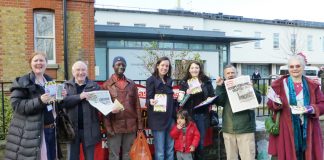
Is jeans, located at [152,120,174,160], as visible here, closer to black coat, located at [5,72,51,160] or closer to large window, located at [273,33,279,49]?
black coat, located at [5,72,51,160]

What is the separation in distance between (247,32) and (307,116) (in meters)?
37.5

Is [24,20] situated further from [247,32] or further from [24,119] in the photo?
[247,32]

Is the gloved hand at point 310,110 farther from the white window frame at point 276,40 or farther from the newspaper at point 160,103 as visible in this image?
the white window frame at point 276,40

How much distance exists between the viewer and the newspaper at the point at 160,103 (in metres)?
5.50

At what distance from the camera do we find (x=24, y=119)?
4.42m

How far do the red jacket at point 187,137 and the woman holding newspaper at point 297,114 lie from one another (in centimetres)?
121

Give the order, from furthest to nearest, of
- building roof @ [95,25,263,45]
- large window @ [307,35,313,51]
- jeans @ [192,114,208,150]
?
large window @ [307,35,313,51] → building roof @ [95,25,263,45] → jeans @ [192,114,208,150]

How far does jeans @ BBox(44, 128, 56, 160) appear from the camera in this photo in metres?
4.62

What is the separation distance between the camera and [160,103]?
5512mm

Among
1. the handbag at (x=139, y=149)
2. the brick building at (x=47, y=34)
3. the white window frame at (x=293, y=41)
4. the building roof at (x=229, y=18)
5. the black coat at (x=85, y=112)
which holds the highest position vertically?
the building roof at (x=229, y=18)

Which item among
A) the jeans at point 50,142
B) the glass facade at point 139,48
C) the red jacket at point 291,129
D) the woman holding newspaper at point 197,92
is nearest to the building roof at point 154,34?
the glass facade at point 139,48

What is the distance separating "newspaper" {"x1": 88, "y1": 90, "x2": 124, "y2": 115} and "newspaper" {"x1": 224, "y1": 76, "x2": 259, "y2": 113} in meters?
1.61

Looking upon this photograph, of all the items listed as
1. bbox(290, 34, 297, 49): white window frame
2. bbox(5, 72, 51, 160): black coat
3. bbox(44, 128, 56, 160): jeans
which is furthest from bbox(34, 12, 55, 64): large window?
bbox(290, 34, 297, 49): white window frame

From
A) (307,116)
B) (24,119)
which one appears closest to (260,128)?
(307,116)
